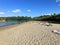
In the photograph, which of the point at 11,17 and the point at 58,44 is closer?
the point at 58,44

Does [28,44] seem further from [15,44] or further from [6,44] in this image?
[6,44]

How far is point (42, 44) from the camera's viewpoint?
25.2ft

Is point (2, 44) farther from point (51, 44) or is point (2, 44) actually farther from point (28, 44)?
point (51, 44)

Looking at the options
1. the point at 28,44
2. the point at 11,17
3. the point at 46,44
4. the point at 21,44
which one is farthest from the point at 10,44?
the point at 11,17

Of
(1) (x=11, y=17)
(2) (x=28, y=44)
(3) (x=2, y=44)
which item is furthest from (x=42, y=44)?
(1) (x=11, y=17)

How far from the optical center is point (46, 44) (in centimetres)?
773

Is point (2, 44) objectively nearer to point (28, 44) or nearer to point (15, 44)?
point (15, 44)

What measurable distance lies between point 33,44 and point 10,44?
1635 millimetres

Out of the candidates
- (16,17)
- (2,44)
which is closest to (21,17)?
(16,17)

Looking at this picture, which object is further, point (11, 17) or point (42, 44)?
point (11, 17)

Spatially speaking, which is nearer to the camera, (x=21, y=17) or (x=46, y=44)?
(x=46, y=44)

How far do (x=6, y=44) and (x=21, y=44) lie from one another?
3.60 ft

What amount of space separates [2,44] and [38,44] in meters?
2.59

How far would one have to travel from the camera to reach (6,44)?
790 cm
